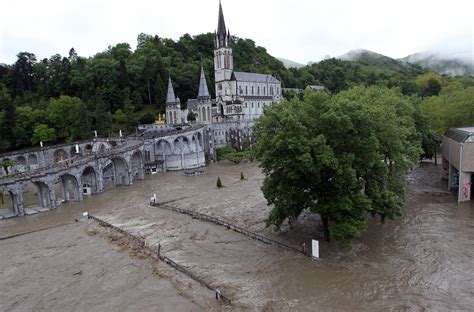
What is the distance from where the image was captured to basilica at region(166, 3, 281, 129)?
8575 cm

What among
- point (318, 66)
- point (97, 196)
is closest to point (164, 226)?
point (97, 196)

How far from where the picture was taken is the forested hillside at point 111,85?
75.4 meters

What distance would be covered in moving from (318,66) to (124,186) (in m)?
119

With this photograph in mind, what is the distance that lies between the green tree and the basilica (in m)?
25.5

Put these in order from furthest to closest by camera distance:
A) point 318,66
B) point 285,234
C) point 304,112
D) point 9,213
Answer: point 318,66 → point 9,213 → point 285,234 → point 304,112

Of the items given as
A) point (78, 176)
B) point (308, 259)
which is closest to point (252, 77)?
point (78, 176)

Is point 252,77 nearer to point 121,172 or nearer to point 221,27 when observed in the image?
point 221,27

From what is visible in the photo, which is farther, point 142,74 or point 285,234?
point 142,74

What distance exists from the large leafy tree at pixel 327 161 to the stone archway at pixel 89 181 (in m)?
31.1

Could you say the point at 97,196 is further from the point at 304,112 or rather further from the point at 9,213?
the point at 304,112

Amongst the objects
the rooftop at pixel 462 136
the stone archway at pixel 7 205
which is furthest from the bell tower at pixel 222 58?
the rooftop at pixel 462 136

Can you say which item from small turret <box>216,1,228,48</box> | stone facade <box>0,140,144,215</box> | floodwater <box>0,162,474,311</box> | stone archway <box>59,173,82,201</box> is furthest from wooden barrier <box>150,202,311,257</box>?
small turret <box>216,1,228,48</box>

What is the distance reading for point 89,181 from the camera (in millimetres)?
47531

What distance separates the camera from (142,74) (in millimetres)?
101188
